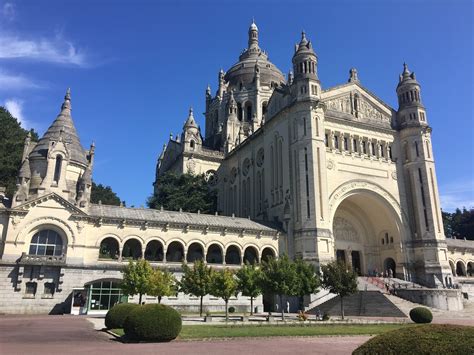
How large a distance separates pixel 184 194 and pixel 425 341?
2077 inches

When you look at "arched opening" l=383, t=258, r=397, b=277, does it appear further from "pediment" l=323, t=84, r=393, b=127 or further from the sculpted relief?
"pediment" l=323, t=84, r=393, b=127

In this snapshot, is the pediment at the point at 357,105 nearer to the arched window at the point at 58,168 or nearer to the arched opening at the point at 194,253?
the arched opening at the point at 194,253

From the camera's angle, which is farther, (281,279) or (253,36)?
(253,36)

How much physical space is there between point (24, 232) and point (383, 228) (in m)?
43.7

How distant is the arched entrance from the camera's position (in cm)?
5231

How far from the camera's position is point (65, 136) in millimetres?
44656

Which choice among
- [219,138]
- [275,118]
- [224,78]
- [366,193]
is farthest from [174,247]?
[224,78]

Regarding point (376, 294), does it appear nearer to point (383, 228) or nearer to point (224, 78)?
point (383, 228)

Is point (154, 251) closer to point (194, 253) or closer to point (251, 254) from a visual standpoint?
point (194, 253)

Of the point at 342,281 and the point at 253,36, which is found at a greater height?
the point at 253,36

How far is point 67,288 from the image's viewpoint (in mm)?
35031

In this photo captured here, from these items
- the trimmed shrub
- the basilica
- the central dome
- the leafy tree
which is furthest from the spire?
the trimmed shrub

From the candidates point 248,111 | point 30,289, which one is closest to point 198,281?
point 30,289

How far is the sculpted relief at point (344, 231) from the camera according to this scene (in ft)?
178
